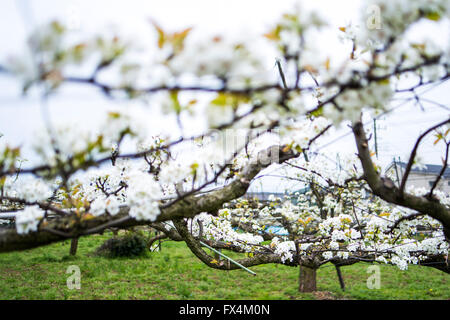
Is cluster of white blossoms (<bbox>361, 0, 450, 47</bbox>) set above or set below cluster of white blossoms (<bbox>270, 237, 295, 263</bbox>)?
above

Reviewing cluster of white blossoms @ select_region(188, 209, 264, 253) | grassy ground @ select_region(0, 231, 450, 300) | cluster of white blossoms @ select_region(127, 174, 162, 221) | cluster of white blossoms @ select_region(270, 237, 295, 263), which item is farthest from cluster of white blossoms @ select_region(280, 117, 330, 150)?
grassy ground @ select_region(0, 231, 450, 300)

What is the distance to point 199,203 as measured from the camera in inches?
64.8

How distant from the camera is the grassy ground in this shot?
5.62 metres

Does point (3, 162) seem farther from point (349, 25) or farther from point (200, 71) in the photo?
point (349, 25)

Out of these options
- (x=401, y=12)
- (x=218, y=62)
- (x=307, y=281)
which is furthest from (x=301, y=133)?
(x=307, y=281)

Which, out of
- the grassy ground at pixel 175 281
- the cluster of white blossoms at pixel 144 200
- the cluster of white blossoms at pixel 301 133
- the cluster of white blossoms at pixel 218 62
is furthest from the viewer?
the grassy ground at pixel 175 281

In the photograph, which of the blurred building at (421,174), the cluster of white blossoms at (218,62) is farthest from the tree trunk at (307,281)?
the cluster of white blossoms at (218,62)

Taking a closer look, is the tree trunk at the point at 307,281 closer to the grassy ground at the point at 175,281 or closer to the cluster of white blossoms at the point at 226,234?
the grassy ground at the point at 175,281

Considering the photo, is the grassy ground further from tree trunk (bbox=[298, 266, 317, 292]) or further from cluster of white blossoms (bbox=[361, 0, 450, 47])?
cluster of white blossoms (bbox=[361, 0, 450, 47])

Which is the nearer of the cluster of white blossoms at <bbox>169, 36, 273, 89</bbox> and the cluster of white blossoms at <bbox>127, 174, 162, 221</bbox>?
the cluster of white blossoms at <bbox>169, 36, 273, 89</bbox>

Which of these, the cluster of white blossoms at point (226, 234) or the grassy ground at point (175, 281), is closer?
the cluster of white blossoms at point (226, 234)

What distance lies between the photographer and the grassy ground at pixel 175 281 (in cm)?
562

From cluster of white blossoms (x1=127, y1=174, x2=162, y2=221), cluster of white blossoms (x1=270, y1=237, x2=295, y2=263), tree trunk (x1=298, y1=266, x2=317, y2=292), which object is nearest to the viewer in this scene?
cluster of white blossoms (x1=127, y1=174, x2=162, y2=221)

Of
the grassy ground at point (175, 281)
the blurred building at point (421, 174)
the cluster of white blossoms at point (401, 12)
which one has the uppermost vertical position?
the blurred building at point (421, 174)
